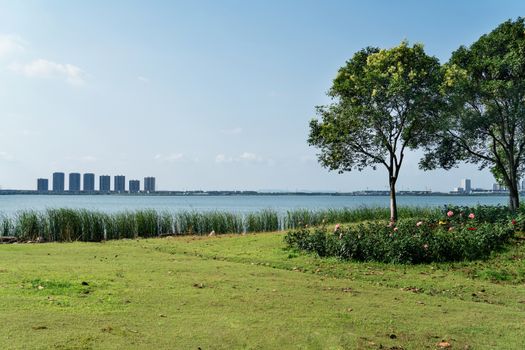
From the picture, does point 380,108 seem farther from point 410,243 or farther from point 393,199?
point 410,243

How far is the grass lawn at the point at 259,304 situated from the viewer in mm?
4535

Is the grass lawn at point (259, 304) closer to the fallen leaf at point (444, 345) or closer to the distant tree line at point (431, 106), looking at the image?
the fallen leaf at point (444, 345)

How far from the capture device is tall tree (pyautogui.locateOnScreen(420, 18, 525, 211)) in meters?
15.5

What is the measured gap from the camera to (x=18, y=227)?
17906 millimetres

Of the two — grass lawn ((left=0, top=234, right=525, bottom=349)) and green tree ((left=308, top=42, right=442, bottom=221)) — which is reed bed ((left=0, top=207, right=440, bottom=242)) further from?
grass lawn ((left=0, top=234, right=525, bottom=349))

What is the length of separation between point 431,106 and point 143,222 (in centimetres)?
1158

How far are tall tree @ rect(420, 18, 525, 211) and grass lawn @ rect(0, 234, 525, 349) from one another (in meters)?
7.38

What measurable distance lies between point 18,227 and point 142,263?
1061 cm

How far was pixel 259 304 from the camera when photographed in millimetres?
5918

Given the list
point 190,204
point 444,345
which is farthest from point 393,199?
point 190,204

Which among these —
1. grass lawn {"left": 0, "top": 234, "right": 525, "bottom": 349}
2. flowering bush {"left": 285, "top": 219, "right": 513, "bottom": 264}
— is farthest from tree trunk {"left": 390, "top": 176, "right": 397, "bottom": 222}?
grass lawn {"left": 0, "top": 234, "right": 525, "bottom": 349}

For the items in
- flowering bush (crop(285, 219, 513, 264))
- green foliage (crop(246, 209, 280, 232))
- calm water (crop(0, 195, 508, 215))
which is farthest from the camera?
calm water (crop(0, 195, 508, 215))

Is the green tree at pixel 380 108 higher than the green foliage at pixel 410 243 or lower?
higher

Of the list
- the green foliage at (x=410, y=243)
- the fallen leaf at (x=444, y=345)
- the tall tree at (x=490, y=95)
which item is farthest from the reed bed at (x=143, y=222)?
the fallen leaf at (x=444, y=345)
